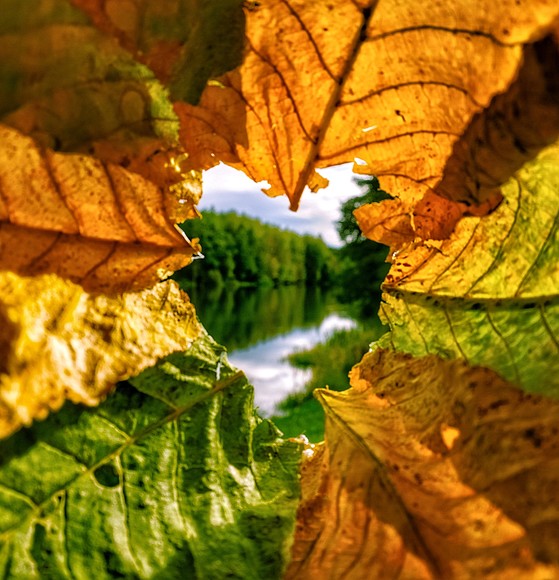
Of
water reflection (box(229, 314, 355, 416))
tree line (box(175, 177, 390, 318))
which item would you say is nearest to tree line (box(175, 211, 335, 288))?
tree line (box(175, 177, 390, 318))

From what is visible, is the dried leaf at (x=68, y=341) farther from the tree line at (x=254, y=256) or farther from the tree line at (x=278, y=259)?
the tree line at (x=254, y=256)

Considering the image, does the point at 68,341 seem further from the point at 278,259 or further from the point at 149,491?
the point at 278,259

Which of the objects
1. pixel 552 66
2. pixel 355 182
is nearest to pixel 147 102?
pixel 552 66

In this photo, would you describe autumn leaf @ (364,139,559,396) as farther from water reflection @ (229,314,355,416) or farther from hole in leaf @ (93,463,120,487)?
water reflection @ (229,314,355,416)

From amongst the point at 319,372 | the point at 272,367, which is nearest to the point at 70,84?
the point at 319,372

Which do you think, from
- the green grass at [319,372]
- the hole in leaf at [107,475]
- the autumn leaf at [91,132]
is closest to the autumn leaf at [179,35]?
the autumn leaf at [91,132]

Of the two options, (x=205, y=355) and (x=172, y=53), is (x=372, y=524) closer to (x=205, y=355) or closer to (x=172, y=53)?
(x=205, y=355)
